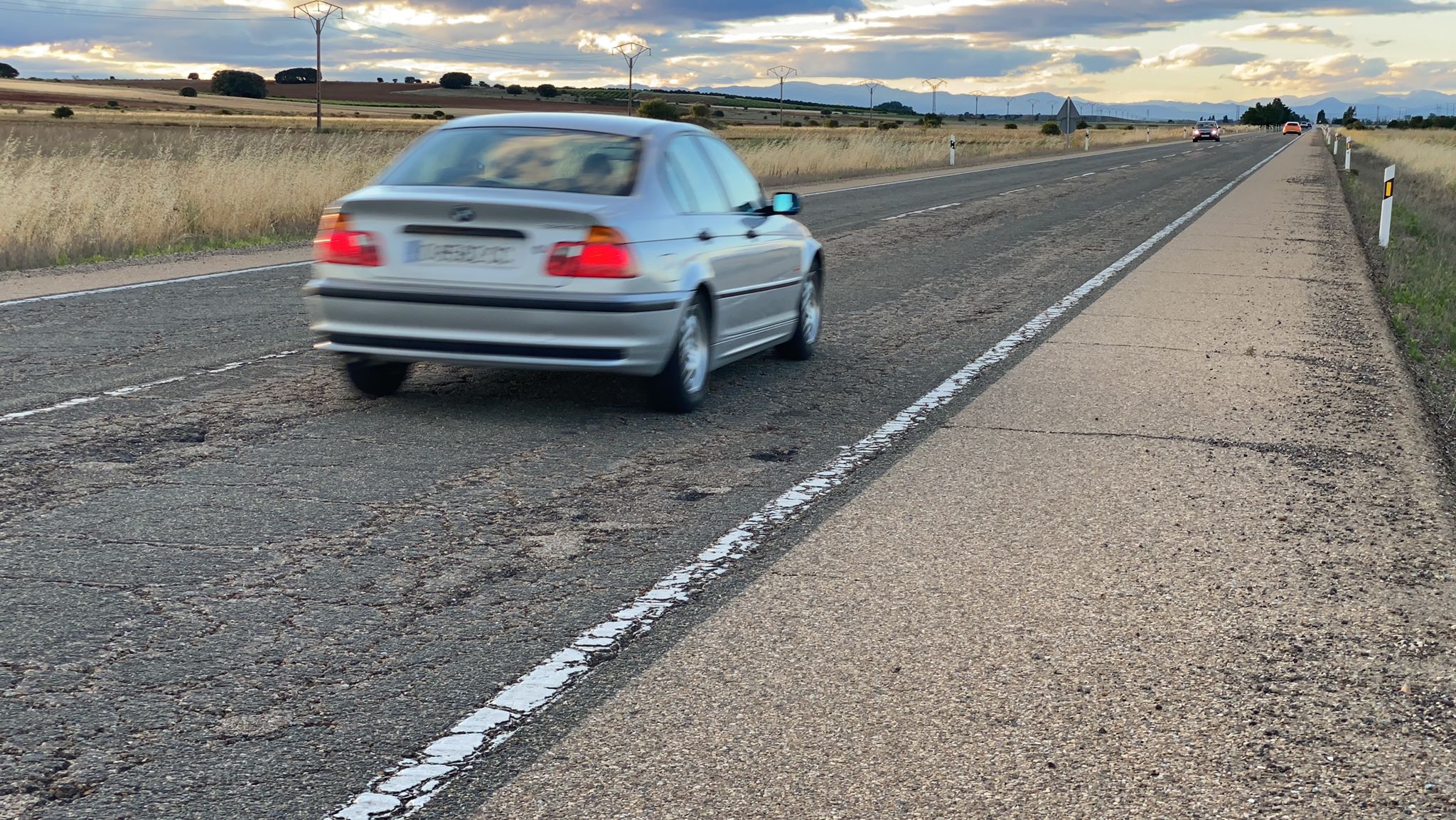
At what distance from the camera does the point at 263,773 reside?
335 centimetres

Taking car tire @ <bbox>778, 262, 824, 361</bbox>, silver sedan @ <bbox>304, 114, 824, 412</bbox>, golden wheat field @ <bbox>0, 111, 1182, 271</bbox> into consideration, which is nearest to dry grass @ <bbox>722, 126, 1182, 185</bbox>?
golden wheat field @ <bbox>0, 111, 1182, 271</bbox>

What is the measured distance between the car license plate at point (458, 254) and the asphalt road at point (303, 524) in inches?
31.8

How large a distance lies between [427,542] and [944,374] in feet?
14.6

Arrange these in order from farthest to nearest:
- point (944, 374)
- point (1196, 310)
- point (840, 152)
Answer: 1. point (840, 152)
2. point (1196, 310)
3. point (944, 374)

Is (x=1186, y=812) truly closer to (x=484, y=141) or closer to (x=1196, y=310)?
(x=484, y=141)

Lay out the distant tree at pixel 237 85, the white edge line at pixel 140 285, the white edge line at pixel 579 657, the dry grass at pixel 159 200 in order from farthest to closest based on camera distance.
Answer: the distant tree at pixel 237 85, the dry grass at pixel 159 200, the white edge line at pixel 140 285, the white edge line at pixel 579 657

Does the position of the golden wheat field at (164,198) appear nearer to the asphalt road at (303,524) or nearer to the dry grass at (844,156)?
the asphalt road at (303,524)

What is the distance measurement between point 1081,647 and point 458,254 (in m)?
3.90

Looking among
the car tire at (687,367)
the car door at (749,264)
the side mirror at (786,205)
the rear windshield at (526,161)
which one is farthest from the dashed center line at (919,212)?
the rear windshield at (526,161)

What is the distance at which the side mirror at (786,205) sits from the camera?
8.77 m

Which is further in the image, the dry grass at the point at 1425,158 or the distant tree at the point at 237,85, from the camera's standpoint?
the distant tree at the point at 237,85

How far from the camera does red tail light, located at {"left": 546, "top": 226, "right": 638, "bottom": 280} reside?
23.0 feet

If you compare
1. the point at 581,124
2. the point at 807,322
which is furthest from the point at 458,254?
the point at 807,322

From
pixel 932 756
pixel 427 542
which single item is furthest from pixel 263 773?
pixel 427 542
